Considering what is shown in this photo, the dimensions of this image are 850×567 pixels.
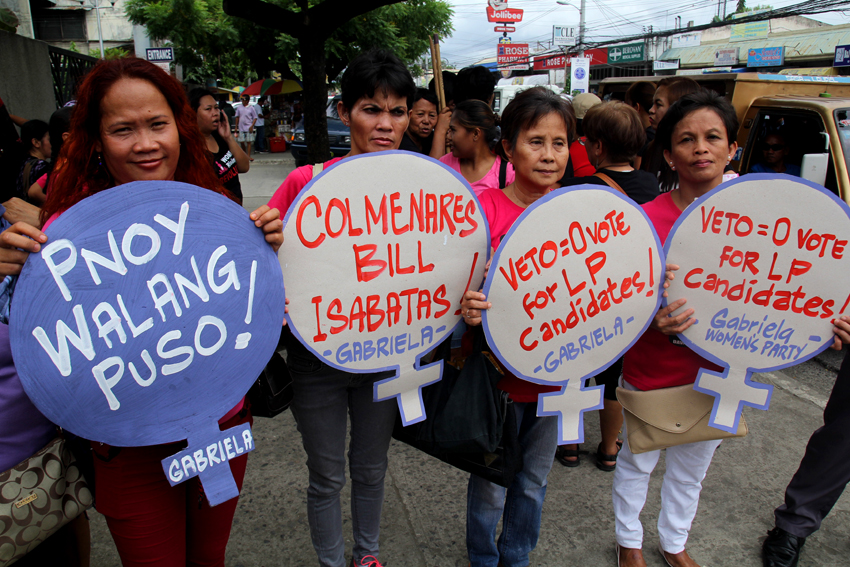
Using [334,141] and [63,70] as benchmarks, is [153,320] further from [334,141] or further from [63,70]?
[334,141]

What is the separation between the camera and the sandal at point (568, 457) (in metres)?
2.81

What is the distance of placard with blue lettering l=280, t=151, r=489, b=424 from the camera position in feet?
4.74

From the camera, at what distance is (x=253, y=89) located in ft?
52.2

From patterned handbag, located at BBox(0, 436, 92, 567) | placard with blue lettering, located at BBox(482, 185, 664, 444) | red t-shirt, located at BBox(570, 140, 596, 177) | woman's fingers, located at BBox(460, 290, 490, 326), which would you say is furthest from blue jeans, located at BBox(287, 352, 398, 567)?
red t-shirt, located at BBox(570, 140, 596, 177)

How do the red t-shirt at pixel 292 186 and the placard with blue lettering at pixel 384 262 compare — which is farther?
the red t-shirt at pixel 292 186

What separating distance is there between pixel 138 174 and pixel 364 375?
2.79ft

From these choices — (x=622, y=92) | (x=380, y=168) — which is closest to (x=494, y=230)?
(x=380, y=168)

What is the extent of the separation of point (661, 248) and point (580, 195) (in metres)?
0.34

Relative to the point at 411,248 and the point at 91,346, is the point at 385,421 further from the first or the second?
the point at 91,346

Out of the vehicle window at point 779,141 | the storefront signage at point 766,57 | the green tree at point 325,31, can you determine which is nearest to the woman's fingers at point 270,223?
the green tree at point 325,31

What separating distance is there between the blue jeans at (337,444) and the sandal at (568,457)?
49.0 inches

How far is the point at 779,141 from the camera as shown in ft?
15.2

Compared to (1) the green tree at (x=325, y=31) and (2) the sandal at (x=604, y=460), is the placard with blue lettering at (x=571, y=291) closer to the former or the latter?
(2) the sandal at (x=604, y=460)

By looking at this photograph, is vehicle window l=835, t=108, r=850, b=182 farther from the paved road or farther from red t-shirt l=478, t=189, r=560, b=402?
red t-shirt l=478, t=189, r=560, b=402
